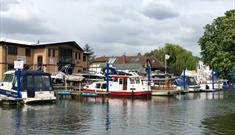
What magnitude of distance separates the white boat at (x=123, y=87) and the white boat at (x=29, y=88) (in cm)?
1103

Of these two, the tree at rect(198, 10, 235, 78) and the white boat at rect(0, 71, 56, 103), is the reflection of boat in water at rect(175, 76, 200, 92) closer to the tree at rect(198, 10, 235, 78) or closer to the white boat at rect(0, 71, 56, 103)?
the tree at rect(198, 10, 235, 78)

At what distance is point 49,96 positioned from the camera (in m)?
35.2


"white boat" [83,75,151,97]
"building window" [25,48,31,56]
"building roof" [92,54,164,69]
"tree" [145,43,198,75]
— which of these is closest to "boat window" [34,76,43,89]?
"white boat" [83,75,151,97]

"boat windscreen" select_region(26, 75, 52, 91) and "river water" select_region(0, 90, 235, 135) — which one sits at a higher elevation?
"boat windscreen" select_region(26, 75, 52, 91)

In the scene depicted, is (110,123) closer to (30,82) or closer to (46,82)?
(30,82)

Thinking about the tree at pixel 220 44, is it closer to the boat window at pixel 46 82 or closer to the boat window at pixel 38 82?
the boat window at pixel 46 82

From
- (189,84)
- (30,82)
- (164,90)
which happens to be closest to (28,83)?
(30,82)

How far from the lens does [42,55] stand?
6550 cm

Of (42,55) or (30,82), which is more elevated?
(42,55)

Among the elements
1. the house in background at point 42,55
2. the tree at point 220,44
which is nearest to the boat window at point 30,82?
the house in background at point 42,55

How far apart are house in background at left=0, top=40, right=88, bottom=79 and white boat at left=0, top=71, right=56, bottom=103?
85.7ft

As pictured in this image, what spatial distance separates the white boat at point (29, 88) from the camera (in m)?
33.9

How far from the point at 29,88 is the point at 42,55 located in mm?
31869

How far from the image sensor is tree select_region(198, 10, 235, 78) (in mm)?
70188
